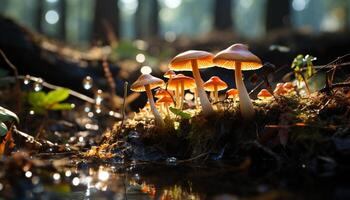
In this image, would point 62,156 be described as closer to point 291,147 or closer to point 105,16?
point 291,147

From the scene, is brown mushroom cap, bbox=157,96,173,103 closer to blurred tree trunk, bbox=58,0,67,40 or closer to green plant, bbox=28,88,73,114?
green plant, bbox=28,88,73,114

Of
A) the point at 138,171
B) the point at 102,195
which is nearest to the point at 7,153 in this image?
the point at 138,171

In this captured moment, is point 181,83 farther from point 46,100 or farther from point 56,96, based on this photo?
Result: point 46,100

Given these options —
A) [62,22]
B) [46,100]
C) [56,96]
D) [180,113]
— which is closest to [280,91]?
[180,113]

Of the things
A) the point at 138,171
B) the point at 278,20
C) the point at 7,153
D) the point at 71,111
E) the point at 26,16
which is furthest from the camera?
the point at 26,16

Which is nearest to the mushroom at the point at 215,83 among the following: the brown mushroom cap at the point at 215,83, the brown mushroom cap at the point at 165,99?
the brown mushroom cap at the point at 215,83
